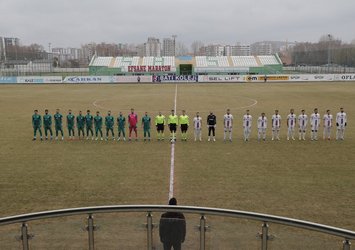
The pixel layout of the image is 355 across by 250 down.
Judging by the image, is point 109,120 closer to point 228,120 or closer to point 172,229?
point 228,120

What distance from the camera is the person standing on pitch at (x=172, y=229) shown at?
15.1ft

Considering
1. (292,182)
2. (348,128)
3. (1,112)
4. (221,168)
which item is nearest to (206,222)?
(292,182)

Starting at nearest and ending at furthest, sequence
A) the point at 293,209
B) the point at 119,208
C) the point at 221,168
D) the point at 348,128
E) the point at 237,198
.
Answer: the point at 119,208
the point at 293,209
the point at 237,198
the point at 221,168
the point at 348,128

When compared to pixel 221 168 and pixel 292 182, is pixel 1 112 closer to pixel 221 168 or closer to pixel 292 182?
pixel 221 168

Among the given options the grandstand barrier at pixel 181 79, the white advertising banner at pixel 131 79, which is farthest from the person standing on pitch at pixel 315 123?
the white advertising banner at pixel 131 79

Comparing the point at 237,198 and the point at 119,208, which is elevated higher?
the point at 119,208

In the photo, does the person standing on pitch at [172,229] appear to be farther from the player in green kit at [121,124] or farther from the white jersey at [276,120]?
the white jersey at [276,120]

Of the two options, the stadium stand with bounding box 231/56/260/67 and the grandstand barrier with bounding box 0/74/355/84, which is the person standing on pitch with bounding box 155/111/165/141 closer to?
the grandstand barrier with bounding box 0/74/355/84

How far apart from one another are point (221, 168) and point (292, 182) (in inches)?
104

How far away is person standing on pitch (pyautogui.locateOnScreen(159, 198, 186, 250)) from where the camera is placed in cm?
460

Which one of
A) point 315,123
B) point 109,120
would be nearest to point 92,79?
point 109,120

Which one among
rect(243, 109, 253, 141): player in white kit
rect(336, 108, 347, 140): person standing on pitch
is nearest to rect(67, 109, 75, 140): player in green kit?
rect(243, 109, 253, 141): player in white kit

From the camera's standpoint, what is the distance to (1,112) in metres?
29.8

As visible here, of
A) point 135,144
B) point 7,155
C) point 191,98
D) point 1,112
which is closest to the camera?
point 7,155
